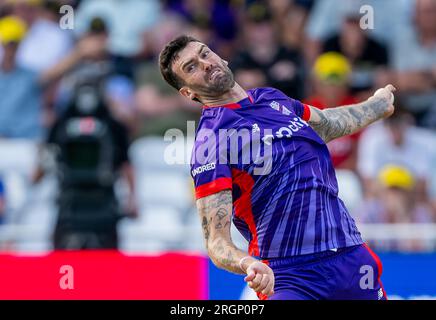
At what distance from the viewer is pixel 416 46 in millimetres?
12375

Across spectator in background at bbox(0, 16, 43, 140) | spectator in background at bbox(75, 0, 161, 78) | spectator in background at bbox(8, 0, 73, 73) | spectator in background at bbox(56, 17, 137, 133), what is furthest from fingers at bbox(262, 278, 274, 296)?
spectator in background at bbox(8, 0, 73, 73)

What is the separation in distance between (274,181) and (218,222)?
449mm

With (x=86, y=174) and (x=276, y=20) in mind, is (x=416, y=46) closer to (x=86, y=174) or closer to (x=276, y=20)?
(x=276, y=20)

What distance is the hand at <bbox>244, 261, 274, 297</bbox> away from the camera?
5.31m

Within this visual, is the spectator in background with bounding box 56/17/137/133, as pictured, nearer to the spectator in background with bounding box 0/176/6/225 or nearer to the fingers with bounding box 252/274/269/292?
the spectator in background with bounding box 0/176/6/225

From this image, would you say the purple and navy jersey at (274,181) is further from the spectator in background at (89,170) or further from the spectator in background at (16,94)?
the spectator in background at (16,94)

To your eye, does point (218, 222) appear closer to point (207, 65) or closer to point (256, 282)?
point (256, 282)

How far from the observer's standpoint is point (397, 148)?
449 inches

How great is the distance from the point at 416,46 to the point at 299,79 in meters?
1.51

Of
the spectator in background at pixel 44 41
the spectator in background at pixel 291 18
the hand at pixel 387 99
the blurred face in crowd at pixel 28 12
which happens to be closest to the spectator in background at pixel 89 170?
the spectator in background at pixel 44 41

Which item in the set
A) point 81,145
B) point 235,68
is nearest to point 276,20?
point 235,68

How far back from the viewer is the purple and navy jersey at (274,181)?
19.6 feet

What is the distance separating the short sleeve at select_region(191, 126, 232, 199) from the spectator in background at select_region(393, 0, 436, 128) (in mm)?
6268

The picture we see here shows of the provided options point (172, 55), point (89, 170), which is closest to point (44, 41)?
point (89, 170)
